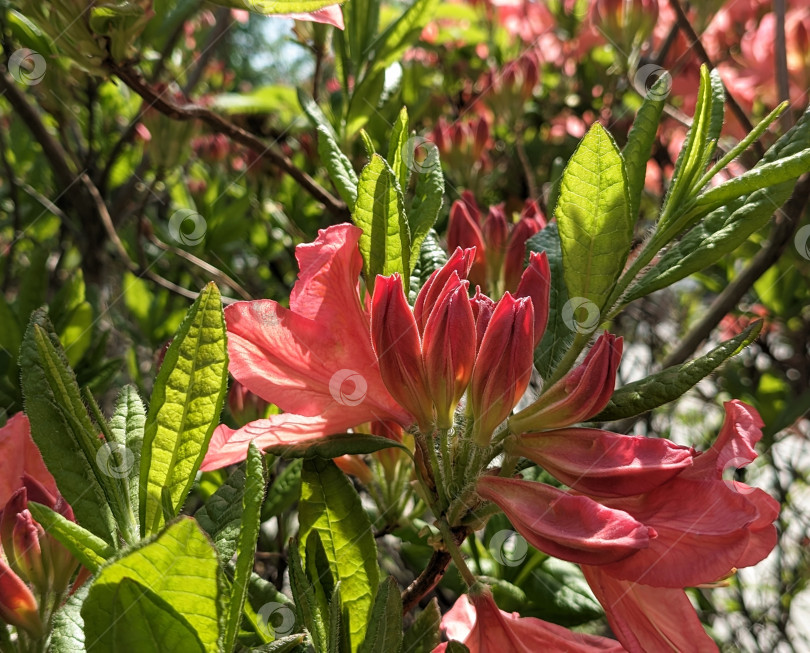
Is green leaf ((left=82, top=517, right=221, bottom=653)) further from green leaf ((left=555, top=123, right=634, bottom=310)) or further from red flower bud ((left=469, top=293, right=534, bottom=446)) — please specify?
green leaf ((left=555, top=123, right=634, bottom=310))

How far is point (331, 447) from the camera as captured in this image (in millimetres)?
765

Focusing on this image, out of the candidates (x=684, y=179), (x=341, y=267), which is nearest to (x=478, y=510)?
(x=341, y=267)

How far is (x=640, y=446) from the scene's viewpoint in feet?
2.27

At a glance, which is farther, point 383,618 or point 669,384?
point 669,384

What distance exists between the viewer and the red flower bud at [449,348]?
705 millimetres

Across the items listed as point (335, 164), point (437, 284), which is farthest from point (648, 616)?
point (335, 164)

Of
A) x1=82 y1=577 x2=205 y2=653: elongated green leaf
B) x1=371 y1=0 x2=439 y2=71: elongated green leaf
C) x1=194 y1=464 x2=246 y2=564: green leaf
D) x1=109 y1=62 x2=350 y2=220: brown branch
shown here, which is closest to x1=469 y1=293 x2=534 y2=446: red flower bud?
x1=194 y1=464 x2=246 y2=564: green leaf

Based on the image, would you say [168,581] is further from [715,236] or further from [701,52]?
[701,52]

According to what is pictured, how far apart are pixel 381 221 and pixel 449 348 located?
0.50ft

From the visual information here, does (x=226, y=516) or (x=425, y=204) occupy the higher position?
(x=425, y=204)

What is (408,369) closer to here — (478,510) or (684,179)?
(478,510)

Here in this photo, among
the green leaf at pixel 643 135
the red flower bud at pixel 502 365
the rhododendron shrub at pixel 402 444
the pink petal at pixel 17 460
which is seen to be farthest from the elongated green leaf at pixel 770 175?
the pink petal at pixel 17 460

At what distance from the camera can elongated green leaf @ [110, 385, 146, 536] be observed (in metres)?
0.67

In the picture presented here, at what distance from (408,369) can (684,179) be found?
0.38m
